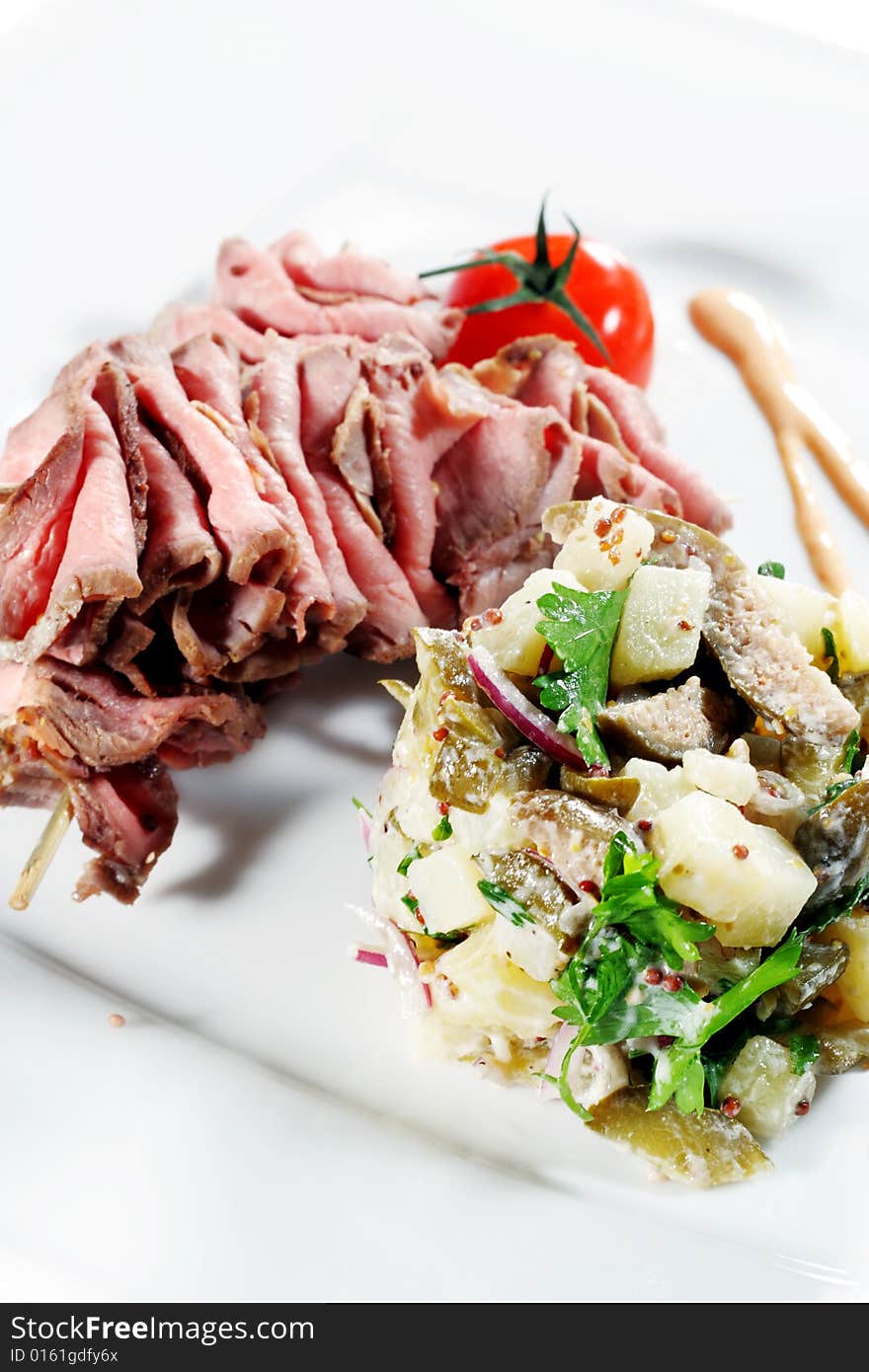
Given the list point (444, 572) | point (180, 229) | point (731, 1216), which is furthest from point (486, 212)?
point (731, 1216)

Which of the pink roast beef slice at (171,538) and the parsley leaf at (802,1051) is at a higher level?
the pink roast beef slice at (171,538)

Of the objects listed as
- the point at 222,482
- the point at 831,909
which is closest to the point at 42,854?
the point at 222,482

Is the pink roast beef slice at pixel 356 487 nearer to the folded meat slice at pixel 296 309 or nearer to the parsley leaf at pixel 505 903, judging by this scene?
the folded meat slice at pixel 296 309

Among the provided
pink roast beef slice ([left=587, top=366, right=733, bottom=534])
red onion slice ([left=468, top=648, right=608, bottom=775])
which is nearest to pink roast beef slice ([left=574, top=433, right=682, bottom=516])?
pink roast beef slice ([left=587, top=366, right=733, bottom=534])

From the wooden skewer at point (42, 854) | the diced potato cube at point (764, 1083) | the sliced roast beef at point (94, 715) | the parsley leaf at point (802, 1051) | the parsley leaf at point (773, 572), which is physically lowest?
the wooden skewer at point (42, 854)

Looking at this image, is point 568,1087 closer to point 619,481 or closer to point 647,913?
point 647,913

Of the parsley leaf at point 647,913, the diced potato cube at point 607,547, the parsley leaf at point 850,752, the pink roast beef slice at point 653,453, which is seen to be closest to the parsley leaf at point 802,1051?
the parsley leaf at point 647,913
